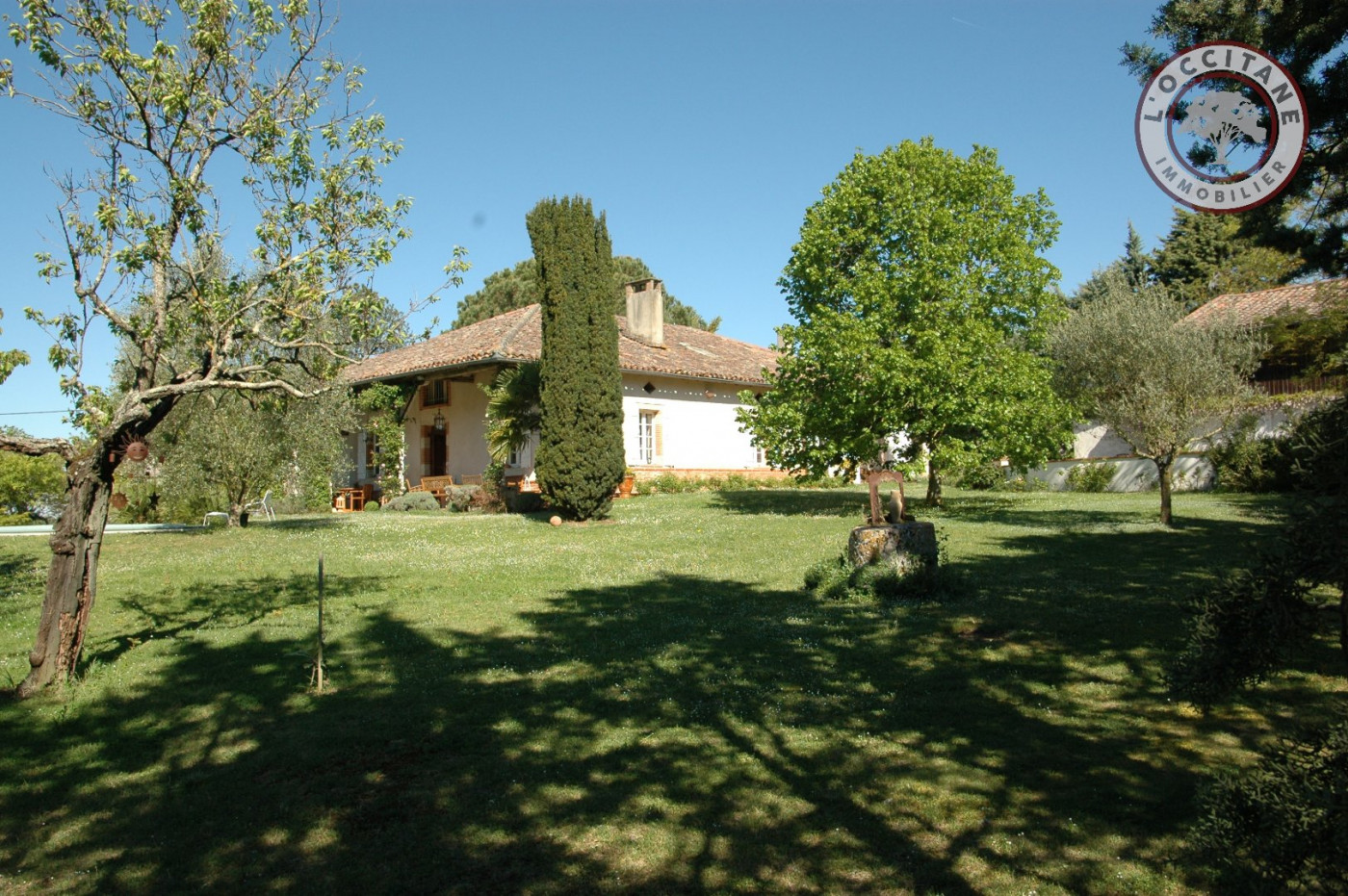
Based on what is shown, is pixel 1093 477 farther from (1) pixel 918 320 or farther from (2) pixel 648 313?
(2) pixel 648 313

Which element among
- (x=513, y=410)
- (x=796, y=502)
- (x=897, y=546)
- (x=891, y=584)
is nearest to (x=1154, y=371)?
(x=796, y=502)

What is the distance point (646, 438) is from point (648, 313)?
4.68 meters

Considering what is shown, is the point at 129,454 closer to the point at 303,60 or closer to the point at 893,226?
the point at 303,60

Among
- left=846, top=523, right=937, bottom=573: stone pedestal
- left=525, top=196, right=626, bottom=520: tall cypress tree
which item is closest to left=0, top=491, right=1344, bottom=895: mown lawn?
left=846, top=523, right=937, bottom=573: stone pedestal

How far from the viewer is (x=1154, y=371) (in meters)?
19.7

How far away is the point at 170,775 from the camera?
16.7 ft

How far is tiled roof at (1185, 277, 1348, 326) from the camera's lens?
91.7 feet

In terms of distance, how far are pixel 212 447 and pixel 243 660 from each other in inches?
462

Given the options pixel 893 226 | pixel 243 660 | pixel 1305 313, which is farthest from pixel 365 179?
pixel 1305 313

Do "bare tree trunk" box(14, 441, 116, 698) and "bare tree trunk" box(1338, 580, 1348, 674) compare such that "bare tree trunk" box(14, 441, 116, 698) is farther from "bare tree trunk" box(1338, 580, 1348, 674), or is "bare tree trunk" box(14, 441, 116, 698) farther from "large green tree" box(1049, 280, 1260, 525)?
"large green tree" box(1049, 280, 1260, 525)

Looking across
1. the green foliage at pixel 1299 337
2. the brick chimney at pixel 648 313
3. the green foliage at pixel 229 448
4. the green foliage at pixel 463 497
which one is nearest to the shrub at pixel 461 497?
the green foliage at pixel 463 497

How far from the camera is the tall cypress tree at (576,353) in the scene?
1856 cm

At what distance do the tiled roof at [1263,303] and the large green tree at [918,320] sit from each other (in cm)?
1294

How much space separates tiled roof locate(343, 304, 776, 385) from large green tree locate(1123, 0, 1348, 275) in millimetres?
16990
